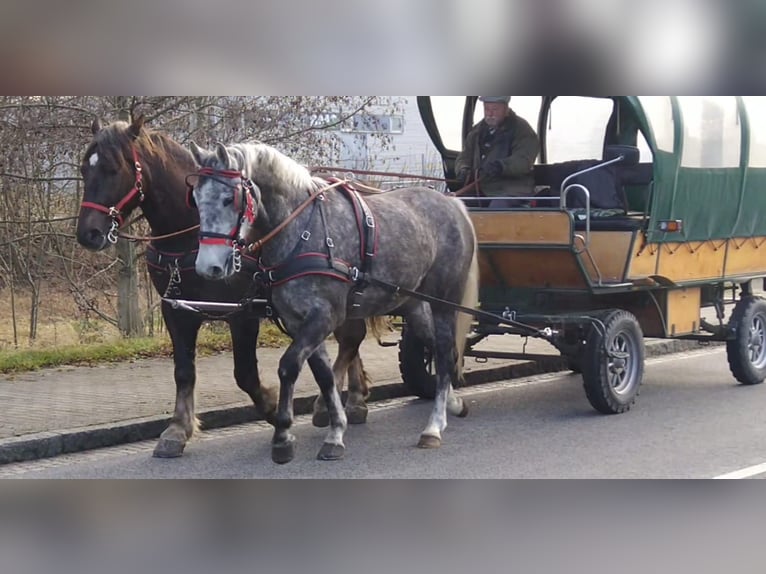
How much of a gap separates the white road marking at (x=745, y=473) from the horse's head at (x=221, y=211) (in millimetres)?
3262

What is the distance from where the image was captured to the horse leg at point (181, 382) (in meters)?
7.97

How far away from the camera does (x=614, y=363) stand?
934 centimetres

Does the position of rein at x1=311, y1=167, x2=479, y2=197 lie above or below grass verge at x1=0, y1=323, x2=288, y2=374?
above

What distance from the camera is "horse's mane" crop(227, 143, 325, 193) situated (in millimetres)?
7363

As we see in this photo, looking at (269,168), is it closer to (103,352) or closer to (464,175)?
(464,175)

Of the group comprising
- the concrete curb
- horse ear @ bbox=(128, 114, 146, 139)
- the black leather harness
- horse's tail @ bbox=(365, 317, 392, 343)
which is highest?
horse ear @ bbox=(128, 114, 146, 139)

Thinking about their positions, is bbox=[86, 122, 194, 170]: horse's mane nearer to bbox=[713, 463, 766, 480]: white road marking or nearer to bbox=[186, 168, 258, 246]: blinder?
bbox=[186, 168, 258, 246]: blinder

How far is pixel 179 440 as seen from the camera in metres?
7.99

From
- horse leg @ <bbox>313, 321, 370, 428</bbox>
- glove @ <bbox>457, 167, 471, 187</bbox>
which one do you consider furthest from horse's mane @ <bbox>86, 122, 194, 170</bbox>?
glove @ <bbox>457, 167, 471, 187</bbox>

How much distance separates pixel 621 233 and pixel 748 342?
217cm

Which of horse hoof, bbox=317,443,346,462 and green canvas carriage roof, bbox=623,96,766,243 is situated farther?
green canvas carriage roof, bbox=623,96,766,243

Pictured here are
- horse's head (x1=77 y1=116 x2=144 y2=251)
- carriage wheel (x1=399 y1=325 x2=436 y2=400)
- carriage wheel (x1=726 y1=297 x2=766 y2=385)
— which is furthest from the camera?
carriage wheel (x1=726 y1=297 x2=766 y2=385)
